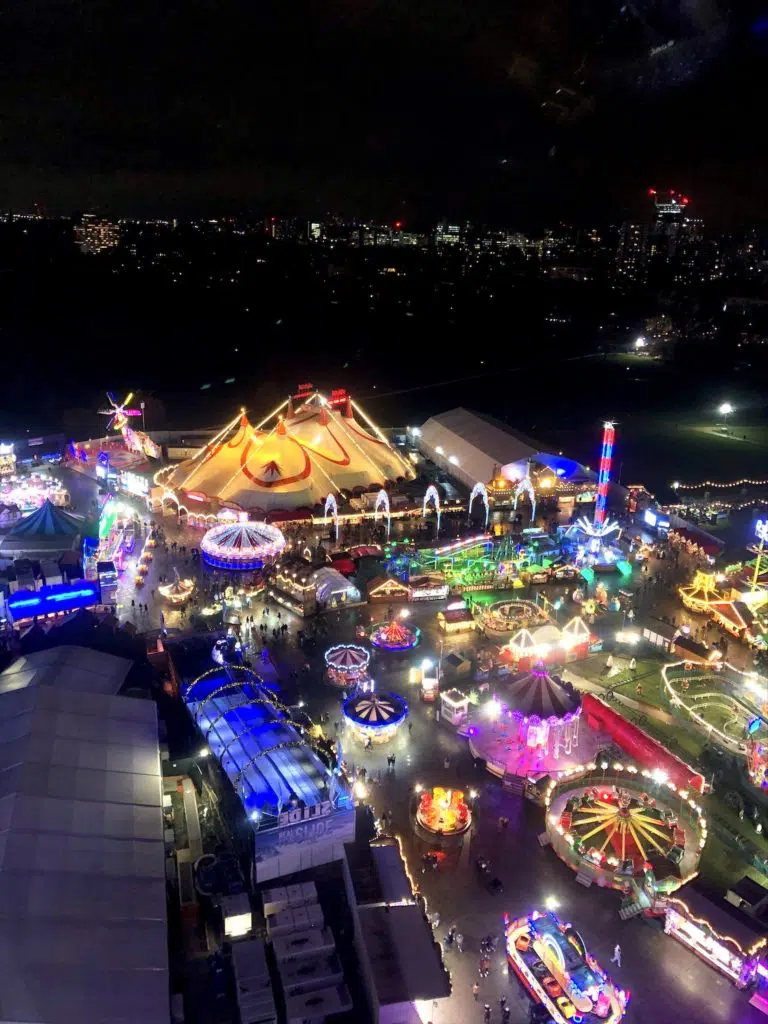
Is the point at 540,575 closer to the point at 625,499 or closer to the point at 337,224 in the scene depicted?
the point at 625,499

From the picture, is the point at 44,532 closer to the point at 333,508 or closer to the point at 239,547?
the point at 239,547

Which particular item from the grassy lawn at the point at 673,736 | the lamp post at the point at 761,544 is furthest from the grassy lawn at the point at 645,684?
the lamp post at the point at 761,544

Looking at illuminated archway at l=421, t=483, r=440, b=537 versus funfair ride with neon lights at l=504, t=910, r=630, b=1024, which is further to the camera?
illuminated archway at l=421, t=483, r=440, b=537

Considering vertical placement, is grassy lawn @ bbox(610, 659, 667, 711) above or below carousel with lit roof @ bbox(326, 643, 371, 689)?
below

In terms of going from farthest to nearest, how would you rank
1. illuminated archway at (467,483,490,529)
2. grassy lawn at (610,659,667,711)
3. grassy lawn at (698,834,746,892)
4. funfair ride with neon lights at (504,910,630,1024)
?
illuminated archway at (467,483,490,529) → grassy lawn at (610,659,667,711) → grassy lawn at (698,834,746,892) → funfair ride with neon lights at (504,910,630,1024)

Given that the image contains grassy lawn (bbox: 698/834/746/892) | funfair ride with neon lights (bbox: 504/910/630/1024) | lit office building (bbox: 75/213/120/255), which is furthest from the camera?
lit office building (bbox: 75/213/120/255)

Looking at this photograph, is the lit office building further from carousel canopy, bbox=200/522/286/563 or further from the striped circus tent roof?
carousel canopy, bbox=200/522/286/563

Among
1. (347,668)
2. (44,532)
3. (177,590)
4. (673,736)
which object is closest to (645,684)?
(673,736)

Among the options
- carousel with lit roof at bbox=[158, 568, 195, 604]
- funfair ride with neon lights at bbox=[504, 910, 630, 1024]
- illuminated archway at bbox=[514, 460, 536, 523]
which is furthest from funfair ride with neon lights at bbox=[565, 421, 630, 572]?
funfair ride with neon lights at bbox=[504, 910, 630, 1024]
